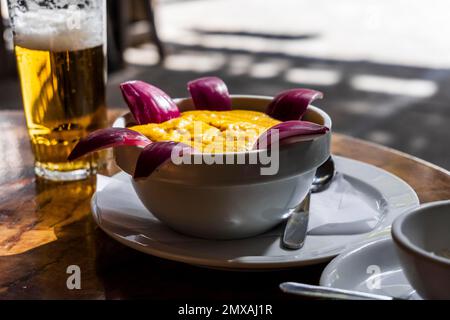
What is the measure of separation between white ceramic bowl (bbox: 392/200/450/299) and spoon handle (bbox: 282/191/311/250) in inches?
4.9

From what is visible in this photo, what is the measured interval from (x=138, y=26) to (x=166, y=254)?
9.78 feet

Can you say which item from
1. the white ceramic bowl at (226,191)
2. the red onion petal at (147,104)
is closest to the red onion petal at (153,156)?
the white ceramic bowl at (226,191)

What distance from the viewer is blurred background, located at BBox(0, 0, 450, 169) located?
249 cm

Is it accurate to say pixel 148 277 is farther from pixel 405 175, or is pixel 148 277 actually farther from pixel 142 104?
pixel 405 175

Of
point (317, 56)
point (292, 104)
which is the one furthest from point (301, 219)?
point (317, 56)

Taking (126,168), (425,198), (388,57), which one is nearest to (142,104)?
(126,168)

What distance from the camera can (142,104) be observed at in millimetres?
683

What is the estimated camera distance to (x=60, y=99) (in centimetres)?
79

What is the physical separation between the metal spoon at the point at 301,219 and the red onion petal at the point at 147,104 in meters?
0.16

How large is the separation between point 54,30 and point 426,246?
1.56 ft

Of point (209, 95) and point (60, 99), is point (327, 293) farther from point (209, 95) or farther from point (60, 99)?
point (60, 99)

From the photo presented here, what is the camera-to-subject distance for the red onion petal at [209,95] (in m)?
0.73

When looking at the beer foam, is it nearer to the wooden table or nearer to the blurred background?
the wooden table

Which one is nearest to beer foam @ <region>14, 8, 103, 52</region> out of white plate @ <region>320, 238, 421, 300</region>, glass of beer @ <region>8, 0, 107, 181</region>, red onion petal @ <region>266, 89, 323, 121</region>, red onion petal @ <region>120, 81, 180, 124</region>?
glass of beer @ <region>8, 0, 107, 181</region>
